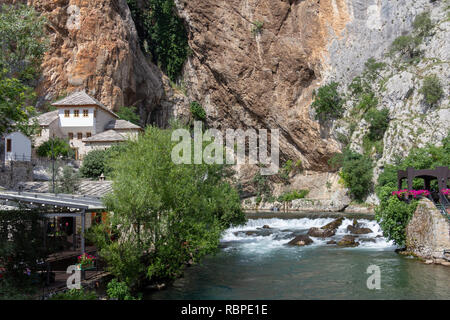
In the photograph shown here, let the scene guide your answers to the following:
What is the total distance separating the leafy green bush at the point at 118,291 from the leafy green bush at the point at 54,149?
1014 inches

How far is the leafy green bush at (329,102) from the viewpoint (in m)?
40.3

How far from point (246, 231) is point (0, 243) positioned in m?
20.5

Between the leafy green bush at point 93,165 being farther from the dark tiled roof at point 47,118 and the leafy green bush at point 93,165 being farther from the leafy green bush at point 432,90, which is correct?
the leafy green bush at point 432,90

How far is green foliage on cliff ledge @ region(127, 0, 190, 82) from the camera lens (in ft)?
168

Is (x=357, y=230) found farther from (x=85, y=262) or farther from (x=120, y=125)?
(x=120, y=125)

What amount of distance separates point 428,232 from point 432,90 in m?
19.8

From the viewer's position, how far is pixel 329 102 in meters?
40.7

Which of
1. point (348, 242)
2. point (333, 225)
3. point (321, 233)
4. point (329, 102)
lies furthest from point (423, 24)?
point (348, 242)

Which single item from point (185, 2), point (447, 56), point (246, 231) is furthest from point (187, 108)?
point (447, 56)

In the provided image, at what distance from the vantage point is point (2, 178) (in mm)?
27156

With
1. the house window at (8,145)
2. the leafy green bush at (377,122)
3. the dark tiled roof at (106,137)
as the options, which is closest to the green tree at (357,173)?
the leafy green bush at (377,122)

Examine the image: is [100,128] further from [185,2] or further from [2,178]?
[185,2]

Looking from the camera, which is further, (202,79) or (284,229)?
(202,79)
